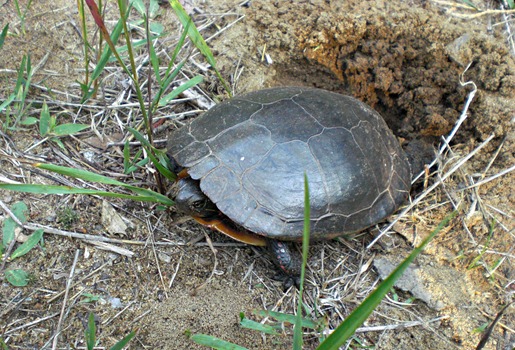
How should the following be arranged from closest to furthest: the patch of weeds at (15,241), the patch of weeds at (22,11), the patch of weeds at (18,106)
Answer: the patch of weeds at (15,241)
the patch of weeds at (18,106)
the patch of weeds at (22,11)

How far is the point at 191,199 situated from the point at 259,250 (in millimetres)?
591

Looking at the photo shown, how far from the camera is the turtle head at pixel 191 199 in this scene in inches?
104

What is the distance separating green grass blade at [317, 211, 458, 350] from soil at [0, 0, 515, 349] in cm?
74

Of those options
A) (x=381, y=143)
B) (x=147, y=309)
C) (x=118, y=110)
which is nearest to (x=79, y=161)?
(x=118, y=110)

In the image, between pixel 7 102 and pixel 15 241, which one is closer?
pixel 15 241

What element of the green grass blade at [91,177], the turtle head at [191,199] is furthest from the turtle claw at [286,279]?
the green grass blade at [91,177]

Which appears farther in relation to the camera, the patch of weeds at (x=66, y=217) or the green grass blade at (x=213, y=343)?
the patch of weeds at (x=66, y=217)

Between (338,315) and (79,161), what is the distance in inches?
73.6

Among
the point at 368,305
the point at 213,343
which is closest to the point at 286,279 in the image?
the point at 213,343

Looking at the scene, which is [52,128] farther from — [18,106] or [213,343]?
[213,343]

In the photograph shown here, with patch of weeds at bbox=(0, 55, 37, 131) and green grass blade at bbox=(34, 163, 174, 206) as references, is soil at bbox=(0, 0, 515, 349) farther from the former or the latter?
green grass blade at bbox=(34, 163, 174, 206)

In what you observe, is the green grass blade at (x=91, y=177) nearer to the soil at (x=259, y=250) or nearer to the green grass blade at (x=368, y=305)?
the soil at (x=259, y=250)

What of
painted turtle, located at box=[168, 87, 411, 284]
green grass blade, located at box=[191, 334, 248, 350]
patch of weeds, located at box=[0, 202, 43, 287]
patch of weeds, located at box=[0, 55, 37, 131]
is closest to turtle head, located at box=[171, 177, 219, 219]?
painted turtle, located at box=[168, 87, 411, 284]

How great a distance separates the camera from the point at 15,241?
2404 millimetres
